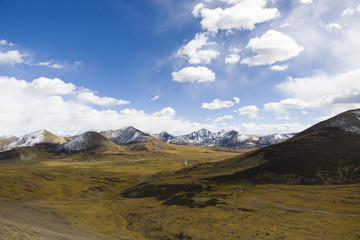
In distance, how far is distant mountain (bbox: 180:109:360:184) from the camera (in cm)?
8988

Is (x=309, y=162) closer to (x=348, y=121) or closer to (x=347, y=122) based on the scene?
(x=347, y=122)

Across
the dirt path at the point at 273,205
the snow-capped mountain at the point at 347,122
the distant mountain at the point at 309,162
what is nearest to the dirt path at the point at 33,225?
the dirt path at the point at 273,205

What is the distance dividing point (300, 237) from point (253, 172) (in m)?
70.7

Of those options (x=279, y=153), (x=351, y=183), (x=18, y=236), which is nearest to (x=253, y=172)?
(x=279, y=153)

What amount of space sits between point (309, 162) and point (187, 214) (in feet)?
263

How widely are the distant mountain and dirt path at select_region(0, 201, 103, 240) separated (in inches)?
2799

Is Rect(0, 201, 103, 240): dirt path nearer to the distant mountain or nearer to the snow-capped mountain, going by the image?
the distant mountain

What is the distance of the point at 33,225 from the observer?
140ft

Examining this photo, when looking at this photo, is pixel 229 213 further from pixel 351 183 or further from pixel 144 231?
pixel 351 183

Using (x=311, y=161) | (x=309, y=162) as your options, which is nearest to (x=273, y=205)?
(x=309, y=162)

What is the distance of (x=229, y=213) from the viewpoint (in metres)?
52.5

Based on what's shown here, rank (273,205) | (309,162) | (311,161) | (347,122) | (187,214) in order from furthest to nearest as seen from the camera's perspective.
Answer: (347,122) → (311,161) → (309,162) → (273,205) → (187,214)

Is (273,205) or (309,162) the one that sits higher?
Result: (309,162)

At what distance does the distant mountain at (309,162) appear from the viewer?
89.9 meters
